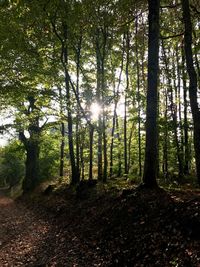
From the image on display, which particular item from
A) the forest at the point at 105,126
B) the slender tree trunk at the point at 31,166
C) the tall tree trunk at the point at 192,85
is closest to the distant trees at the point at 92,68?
the forest at the point at 105,126

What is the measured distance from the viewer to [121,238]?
845 cm

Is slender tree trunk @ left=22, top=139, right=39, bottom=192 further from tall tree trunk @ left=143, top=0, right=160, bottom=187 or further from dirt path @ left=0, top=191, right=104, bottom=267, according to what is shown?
tall tree trunk @ left=143, top=0, right=160, bottom=187

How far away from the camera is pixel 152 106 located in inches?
426

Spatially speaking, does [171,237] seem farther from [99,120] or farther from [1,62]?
[1,62]

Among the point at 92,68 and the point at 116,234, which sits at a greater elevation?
the point at 92,68

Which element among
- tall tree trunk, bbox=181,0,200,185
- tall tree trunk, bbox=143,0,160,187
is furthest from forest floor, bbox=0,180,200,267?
tall tree trunk, bbox=181,0,200,185

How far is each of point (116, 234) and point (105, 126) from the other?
10.7m

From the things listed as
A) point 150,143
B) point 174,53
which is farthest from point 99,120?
point 150,143

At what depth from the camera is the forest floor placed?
684 cm

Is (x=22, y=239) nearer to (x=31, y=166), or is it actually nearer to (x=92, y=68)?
(x=92, y=68)

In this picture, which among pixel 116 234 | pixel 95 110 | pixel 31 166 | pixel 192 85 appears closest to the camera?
pixel 116 234

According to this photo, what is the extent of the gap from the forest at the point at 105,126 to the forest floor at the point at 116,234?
38 millimetres

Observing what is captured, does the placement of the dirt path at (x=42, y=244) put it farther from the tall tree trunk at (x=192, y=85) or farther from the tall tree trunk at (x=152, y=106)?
the tall tree trunk at (x=192, y=85)

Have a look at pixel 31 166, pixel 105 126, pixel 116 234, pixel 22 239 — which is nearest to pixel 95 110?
pixel 105 126
